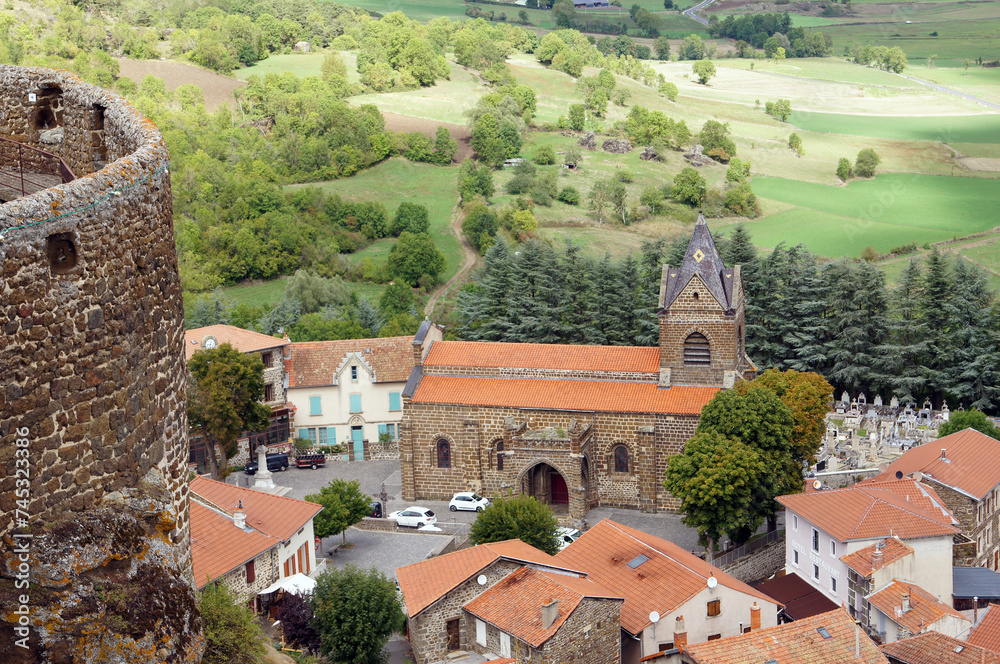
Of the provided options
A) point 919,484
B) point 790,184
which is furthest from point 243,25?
point 919,484

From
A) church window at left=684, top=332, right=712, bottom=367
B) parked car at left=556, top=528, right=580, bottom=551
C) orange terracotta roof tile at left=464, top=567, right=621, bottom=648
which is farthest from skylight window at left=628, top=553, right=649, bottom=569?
church window at left=684, top=332, right=712, bottom=367

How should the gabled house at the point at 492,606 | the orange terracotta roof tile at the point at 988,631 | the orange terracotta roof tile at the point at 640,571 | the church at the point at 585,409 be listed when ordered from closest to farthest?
the gabled house at the point at 492,606, the orange terracotta roof tile at the point at 640,571, the orange terracotta roof tile at the point at 988,631, the church at the point at 585,409

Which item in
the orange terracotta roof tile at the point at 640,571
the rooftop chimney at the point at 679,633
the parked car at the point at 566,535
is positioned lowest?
the parked car at the point at 566,535

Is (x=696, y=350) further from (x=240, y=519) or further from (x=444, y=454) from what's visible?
(x=240, y=519)

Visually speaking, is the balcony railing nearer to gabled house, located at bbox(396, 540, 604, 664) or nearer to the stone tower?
gabled house, located at bbox(396, 540, 604, 664)

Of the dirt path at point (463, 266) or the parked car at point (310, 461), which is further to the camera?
the dirt path at point (463, 266)

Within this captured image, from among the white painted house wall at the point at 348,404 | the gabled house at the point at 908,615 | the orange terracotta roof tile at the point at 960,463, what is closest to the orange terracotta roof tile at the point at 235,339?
the white painted house wall at the point at 348,404

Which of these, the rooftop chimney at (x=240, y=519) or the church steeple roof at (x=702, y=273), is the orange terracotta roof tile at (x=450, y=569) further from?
the church steeple roof at (x=702, y=273)

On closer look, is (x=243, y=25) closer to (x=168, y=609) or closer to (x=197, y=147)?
(x=197, y=147)
